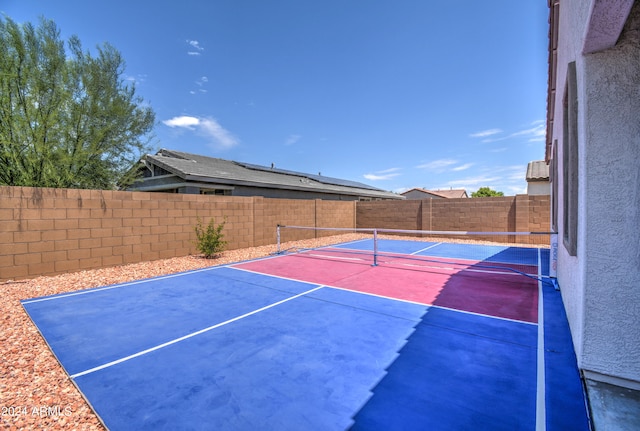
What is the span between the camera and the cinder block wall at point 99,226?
670 centimetres

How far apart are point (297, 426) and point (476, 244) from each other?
14823 mm

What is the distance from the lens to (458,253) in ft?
38.6

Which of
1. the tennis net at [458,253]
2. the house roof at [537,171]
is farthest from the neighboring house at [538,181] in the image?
the tennis net at [458,253]

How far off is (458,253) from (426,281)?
18.4 feet

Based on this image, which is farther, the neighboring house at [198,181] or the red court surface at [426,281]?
the neighboring house at [198,181]

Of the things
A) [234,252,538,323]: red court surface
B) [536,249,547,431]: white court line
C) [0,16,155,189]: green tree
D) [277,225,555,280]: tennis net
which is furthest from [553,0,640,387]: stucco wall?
[0,16,155,189]: green tree

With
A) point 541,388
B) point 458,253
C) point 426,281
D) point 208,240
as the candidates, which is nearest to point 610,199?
point 541,388

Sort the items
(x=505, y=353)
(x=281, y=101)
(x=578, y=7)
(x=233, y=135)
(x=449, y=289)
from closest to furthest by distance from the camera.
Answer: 1. (x=578, y=7)
2. (x=505, y=353)
3. (x=449, y=289)
4. (x=281, y=101)
5. (x=233, y=135)

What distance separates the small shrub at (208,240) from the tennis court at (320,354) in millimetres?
3167

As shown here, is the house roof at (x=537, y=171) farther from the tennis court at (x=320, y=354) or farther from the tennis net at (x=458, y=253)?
the tennis court at (x=320, y=354)

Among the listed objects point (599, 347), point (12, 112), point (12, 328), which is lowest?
point (12, 328)

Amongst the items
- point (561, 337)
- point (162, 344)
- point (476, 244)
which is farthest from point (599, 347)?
point (476, 244)

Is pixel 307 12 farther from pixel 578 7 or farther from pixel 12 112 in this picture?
pixel 578 7

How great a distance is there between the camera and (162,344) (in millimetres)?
3838
